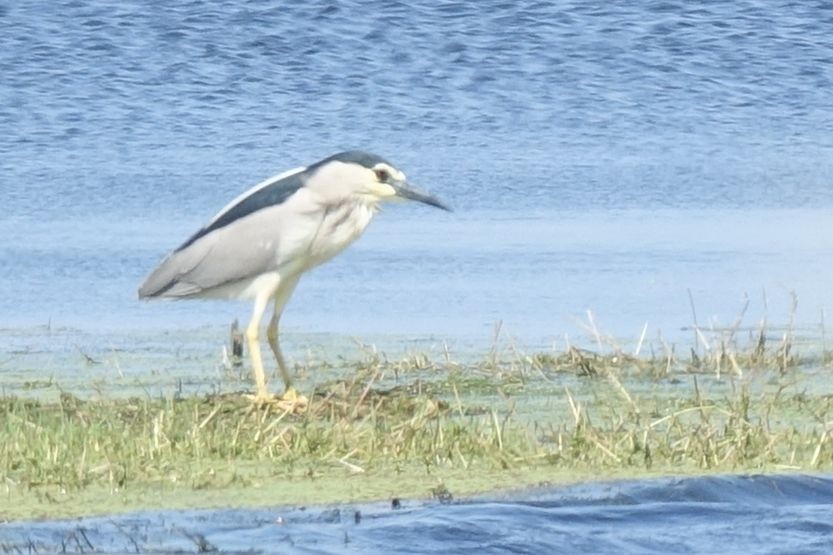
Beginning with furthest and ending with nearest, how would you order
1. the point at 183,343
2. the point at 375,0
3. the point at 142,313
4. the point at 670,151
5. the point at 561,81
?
the point at 375,0, the point at 561,81, the point at 670,151, the point at 142,313, the point at 183,343

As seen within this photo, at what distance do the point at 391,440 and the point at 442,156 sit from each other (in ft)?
35.9

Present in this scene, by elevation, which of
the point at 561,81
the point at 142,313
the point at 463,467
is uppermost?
the point at 463,467

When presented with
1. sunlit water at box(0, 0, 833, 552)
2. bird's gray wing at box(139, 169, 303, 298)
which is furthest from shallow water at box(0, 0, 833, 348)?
bird's gray wing at box(139, 169, 303, 298)

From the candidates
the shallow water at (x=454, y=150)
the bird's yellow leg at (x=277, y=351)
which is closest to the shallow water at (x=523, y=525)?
the bird's yellow leg at (x=277, y=351)

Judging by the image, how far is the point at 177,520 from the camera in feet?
23.2

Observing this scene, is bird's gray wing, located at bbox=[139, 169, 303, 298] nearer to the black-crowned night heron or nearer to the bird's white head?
the black-crowned night heron

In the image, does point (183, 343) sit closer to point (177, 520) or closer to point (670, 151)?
point (177, 520)

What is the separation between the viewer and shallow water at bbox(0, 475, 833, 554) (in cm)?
683

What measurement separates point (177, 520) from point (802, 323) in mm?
5214

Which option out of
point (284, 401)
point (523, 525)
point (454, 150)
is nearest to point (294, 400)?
point (284, 401)

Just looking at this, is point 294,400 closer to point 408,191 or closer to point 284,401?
point 284,401

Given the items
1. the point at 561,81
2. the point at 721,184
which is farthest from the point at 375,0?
the point at 721,184

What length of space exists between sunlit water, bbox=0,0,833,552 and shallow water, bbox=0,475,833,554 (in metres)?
3.20

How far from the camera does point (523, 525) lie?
712 cm
